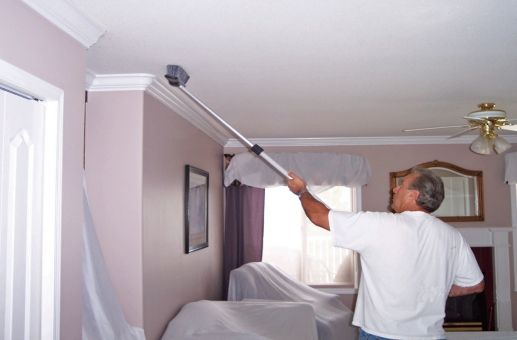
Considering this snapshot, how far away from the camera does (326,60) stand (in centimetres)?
251

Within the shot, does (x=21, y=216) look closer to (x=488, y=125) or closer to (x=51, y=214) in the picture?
(x=51, y=214)

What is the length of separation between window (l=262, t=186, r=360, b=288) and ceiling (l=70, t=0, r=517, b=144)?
6.65 feet

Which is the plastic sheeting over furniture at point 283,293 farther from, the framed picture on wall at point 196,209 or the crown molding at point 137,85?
the crown molding at point 137,85

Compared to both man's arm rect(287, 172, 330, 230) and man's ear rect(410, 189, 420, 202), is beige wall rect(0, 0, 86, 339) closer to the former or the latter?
man's arm rect(287, 172, 330, 230)

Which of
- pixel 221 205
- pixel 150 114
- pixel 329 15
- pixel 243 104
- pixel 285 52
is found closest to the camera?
pixel 329 15

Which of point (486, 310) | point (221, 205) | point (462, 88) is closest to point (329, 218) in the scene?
point (462, 88)

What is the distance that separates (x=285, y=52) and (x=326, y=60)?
0.83 ft

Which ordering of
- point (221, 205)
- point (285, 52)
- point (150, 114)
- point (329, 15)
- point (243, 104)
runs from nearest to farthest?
point (329, 15) < point (285, 52) < point (150, 114) < point (243, 104) < point (221, 205)

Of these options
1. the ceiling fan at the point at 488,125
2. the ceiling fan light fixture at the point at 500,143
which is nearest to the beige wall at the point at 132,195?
the ceiling fan at the point at 488,125

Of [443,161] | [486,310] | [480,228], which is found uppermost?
[443,161]

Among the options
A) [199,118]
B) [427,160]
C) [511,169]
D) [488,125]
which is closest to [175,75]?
Answer: [199,118]

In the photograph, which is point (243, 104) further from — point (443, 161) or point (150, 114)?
point (443, 161)

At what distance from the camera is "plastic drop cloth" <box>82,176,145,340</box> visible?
229 centimetres

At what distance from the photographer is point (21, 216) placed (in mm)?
1675
